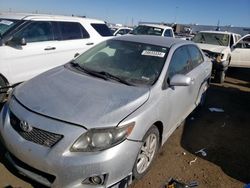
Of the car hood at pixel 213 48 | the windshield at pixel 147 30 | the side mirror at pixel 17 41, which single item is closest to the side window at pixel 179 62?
the side mirror at pixel 17 41

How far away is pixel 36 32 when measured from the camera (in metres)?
5.61

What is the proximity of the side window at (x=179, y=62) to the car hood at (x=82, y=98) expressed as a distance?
0.77m

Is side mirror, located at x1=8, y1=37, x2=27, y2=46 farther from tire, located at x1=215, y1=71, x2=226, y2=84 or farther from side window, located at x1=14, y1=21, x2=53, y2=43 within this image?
tire, located at x1=215, y1=71, x2=226, y2=84

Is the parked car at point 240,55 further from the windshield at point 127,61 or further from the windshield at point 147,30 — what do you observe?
the windshield at point 127,61

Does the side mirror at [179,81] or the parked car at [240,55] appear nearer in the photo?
the side mirror at [179,81]

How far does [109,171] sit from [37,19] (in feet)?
13.8

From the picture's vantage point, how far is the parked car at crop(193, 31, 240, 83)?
8.91 m

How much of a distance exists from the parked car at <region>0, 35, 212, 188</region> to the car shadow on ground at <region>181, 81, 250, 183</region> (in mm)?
809

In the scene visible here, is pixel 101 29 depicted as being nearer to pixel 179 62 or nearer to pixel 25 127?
pixel 179 62

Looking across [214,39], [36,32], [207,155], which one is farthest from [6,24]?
[214,39]

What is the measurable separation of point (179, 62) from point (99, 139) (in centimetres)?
217

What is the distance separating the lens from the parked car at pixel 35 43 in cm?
500

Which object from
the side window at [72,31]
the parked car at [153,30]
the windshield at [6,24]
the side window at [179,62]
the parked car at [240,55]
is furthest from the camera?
the parked car at [153,30]

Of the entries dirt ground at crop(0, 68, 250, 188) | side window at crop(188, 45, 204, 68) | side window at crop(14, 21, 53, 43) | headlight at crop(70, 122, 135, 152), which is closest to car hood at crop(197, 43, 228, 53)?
dirt ground at crop(0, 68, 250, 188)
